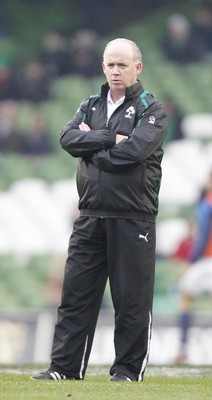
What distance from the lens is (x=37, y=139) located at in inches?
639

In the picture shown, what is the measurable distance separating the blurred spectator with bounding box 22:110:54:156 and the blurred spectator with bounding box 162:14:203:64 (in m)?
1.87

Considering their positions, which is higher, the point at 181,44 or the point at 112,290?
the point at 181,44

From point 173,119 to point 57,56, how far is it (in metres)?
1.71

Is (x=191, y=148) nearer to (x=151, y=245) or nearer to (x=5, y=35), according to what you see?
(x=5, y=35)

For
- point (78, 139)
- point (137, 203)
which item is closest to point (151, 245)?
point (137, 203)

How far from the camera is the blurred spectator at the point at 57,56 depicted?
648 inches

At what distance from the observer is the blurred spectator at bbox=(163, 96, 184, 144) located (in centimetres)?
1620

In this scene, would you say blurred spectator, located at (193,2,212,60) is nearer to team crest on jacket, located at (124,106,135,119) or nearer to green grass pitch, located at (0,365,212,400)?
green grass pitch, located at (0,365,212,400)

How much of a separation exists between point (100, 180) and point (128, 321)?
82 centimetres

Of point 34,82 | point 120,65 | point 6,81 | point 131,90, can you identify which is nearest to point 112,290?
point 131,90

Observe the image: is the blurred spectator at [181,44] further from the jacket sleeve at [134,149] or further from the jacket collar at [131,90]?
the jacket sleeve at [134,149]

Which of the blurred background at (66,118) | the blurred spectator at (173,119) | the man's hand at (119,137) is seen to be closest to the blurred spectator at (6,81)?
the blurred background at (66,118)

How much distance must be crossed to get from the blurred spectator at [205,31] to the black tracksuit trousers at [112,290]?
9.34 meters

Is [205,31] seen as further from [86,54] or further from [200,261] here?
[200,261]
